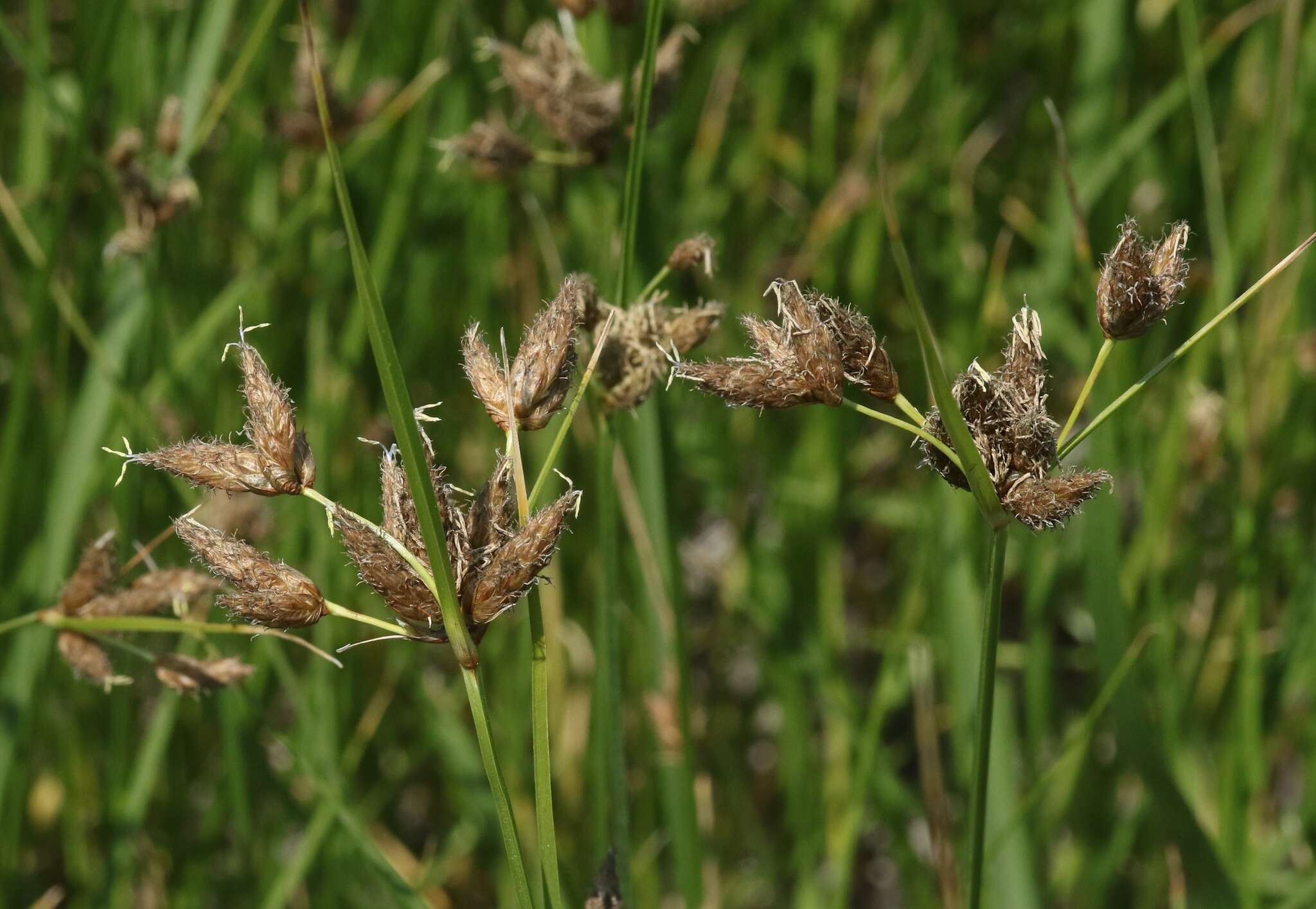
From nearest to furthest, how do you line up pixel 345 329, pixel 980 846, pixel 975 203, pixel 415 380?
pixel 980 846 → pixel 345 329 → pixel 415 380 → pixel 975 203

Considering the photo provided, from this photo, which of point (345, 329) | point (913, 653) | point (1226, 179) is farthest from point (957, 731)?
point (1226, 179)

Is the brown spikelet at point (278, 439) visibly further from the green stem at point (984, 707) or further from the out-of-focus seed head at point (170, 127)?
the out-of-focus seed head at point (170, 127)

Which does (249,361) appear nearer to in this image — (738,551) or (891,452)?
(738,551)

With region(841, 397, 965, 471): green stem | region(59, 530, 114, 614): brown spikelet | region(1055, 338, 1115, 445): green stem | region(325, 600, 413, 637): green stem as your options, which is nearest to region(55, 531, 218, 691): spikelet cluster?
region(59, 530, 114, 614): brown spikelet

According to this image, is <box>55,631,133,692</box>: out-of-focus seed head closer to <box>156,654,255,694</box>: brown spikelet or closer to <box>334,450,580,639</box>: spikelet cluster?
<box>156,654,255,694</box>: brown spikelet

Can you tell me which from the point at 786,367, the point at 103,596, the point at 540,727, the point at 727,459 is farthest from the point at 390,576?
the point at 727,459

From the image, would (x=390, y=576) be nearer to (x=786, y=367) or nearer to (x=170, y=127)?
(x=786, y=367)

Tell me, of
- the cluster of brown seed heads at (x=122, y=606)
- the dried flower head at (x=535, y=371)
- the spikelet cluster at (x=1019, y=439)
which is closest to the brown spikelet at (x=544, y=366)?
the dried flower head at (x=535, y=371)
